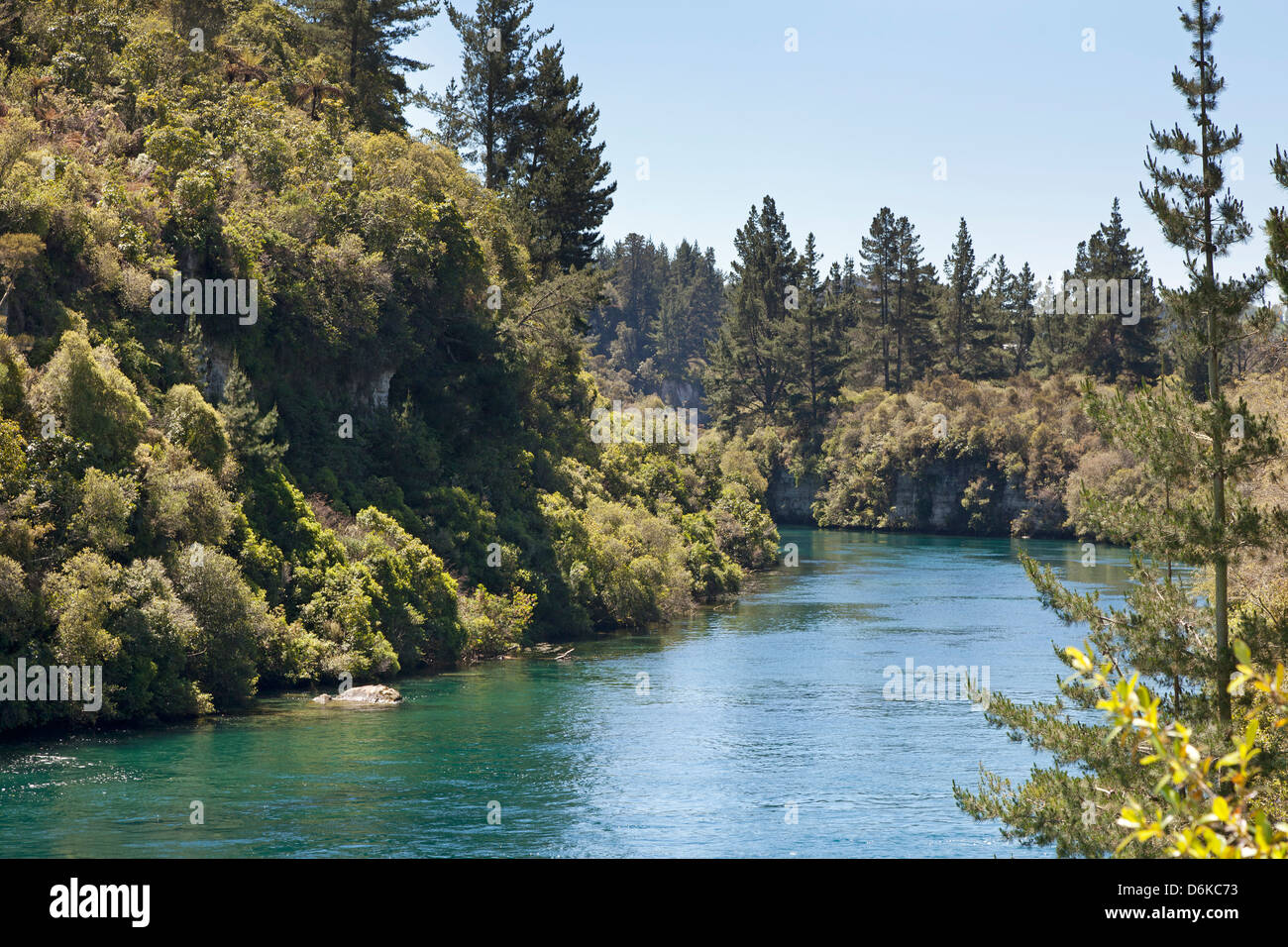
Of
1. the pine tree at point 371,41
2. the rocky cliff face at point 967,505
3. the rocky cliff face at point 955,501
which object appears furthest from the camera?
the rocky cliff face at point 955,501

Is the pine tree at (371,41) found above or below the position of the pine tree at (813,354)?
above

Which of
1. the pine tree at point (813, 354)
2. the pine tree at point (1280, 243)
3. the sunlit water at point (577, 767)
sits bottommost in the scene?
the sunlit water at point (577, 767)

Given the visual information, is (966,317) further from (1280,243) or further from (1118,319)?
(1280,243)

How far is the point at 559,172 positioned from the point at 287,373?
104 feet

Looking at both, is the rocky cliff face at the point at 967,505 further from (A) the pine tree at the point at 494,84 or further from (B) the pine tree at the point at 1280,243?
(B) the pine tree at the point at 1280,243

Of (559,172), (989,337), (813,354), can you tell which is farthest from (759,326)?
(559,172)

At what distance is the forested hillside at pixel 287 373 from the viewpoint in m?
35.7

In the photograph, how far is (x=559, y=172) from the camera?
252 ft

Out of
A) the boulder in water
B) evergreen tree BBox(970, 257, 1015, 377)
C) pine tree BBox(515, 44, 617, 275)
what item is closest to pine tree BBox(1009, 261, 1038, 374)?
evergreen tree BBox(970, 257, 1015, 377)

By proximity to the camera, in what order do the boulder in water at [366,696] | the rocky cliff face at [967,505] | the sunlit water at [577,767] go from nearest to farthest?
the sunlit water at [577,767], the boulder in water at [366,696], the rocky cliff face at [967,505]

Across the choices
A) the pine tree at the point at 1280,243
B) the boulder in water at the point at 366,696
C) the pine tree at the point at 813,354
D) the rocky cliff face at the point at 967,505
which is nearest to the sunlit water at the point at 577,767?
the boulder in water at the point at 366,696

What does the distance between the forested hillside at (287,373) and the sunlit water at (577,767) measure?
148 inches

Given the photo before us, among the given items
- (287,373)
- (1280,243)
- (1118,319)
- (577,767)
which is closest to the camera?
(1280,243)

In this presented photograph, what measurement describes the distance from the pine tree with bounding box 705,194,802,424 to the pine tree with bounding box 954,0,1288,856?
10722 centimetres
